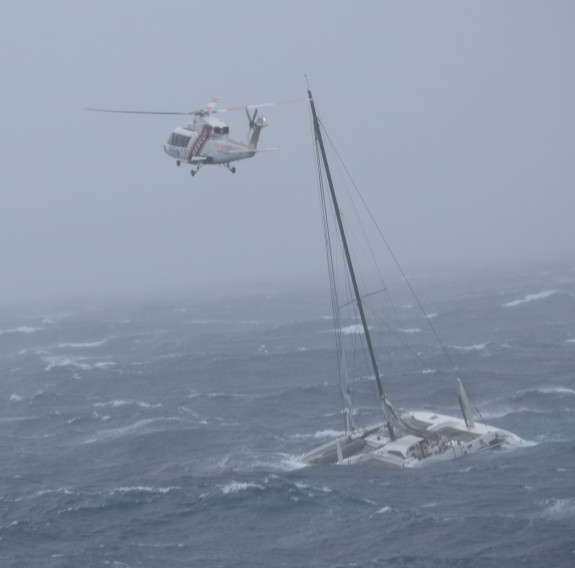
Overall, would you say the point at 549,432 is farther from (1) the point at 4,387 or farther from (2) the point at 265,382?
(1) the point at 4,387

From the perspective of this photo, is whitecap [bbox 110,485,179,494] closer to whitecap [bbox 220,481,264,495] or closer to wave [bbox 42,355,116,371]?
whitecap [bbox 220,481,264,495]

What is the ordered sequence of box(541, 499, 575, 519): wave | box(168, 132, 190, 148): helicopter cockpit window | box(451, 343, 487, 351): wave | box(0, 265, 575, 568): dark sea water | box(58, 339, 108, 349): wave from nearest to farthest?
box(0, 265, 575, 568): dark sea water < box(541, 499, 575, 519): wave < box(168, 132, 190, 148): helicopter cockpit window < box(451, 343, 487, 351): wave < box(58, 339, 108, 349): wave

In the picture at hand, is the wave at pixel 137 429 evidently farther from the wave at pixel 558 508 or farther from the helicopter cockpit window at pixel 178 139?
the wave at pixel 558 508

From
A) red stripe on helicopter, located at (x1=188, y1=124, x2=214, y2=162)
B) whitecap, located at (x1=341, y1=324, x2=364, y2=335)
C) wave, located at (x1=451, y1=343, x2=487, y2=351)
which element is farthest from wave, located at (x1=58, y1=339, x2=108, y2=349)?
red stripe on helicopter, located at (x1=188, y1=124, x2=214, y2=162)

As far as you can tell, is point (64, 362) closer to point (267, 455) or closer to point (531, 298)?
point (267, 455)

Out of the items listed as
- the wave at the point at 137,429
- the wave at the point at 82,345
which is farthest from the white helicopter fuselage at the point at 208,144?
the wave at the point at 82,345

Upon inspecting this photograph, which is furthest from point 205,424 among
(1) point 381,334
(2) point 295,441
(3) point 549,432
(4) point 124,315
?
(4) point 124,315

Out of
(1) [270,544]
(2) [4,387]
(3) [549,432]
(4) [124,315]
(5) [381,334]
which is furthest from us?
(4) [124,315]
